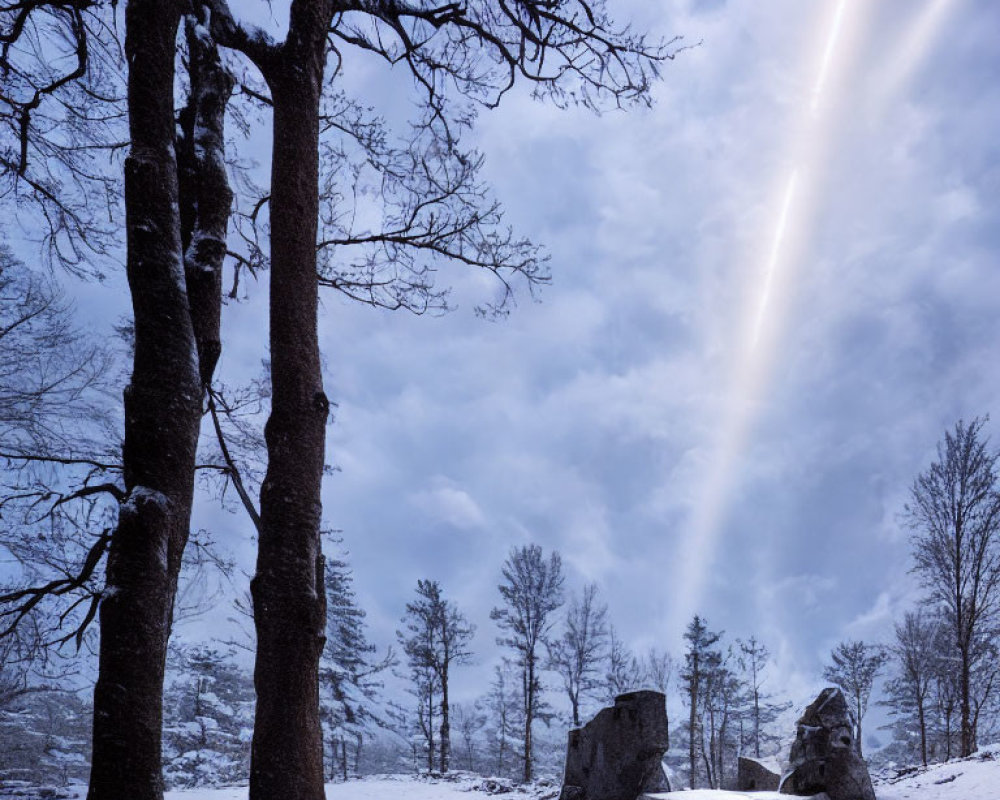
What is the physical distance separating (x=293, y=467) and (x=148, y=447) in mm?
700

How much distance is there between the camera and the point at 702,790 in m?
6.56

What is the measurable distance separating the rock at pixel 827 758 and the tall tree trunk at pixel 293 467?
811 cm

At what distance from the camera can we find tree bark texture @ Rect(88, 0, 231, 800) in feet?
8.60

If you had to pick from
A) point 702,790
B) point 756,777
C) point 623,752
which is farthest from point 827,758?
point 756,777

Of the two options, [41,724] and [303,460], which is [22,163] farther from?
[41,724]

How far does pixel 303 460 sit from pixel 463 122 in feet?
13.3

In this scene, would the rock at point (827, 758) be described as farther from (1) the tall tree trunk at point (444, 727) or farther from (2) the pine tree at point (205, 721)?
(2) the pine tree at point (205, 721)

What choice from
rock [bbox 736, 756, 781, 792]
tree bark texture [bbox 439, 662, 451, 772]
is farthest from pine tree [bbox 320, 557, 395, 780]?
rock [bbox 736, 756, 781, 792]

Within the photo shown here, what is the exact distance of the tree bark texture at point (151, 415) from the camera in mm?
2621

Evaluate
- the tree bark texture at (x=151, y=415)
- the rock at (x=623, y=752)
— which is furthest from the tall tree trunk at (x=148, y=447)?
the rock at (x=623, y=752)

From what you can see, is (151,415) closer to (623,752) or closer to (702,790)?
(702,790)

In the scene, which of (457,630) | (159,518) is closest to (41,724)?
(457,630)

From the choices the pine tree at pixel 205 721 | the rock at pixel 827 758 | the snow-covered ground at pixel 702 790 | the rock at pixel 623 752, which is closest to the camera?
the rock at pixel 623 752

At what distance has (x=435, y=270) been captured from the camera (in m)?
5.76
